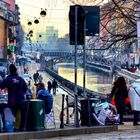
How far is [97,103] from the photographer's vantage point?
1672 cm

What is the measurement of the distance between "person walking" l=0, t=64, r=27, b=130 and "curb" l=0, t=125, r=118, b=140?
56 cm

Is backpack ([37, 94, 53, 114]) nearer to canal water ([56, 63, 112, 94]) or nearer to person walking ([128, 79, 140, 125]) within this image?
person walking ([128, 79, 140, 125])

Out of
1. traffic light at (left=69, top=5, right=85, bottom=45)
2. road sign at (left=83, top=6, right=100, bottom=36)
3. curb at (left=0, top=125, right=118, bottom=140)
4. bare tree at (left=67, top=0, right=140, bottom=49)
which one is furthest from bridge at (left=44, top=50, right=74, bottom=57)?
traffic light at (left=69, top=5, right=85, bottom=45)

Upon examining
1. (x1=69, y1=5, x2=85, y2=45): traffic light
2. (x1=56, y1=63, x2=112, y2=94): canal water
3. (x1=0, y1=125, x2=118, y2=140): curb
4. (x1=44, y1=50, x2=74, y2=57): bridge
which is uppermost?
(x1=69, y1=5, x2=85, y2=45): traffic light

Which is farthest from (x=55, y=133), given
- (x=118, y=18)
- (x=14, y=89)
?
(x=118, y=18)

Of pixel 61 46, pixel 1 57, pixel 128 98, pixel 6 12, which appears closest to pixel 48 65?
pixel 61 46

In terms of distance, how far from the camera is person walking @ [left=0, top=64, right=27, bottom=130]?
46.6 feet

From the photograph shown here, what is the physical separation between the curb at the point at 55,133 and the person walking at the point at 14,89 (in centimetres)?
56

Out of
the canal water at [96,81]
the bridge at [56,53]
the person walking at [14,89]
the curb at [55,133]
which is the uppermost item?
the bridge at [56,53]

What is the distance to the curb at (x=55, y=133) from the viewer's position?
1352cm

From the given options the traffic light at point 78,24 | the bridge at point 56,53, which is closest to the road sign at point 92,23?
the traffic light at point 78,24

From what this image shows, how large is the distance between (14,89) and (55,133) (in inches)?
63.5

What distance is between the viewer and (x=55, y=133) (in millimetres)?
14805

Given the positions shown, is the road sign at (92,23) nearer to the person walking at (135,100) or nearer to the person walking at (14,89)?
the person walking at (135,100)
